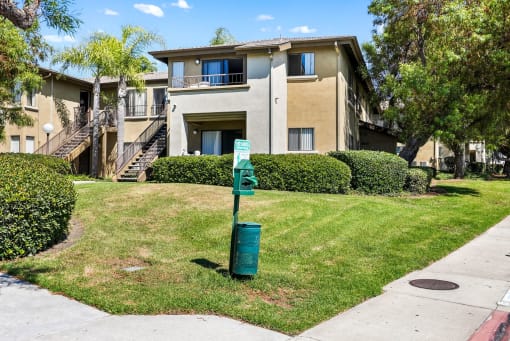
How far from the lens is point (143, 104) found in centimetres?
2792

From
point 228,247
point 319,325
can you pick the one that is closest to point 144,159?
point 228,247

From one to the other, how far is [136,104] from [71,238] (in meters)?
19.4

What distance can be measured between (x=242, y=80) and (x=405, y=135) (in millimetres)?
9175

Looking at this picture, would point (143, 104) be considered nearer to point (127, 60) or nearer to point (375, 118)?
point (127, 60)

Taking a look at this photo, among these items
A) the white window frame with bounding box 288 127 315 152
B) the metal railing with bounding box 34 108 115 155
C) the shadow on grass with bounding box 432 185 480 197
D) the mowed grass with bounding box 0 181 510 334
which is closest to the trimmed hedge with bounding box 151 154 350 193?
the mowed grass with bounding box 0 181 510 334

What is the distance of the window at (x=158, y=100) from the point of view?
27547 millimetres

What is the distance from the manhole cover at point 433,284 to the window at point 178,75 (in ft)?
60.4

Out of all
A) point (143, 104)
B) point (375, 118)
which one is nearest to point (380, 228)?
point (143, 104)

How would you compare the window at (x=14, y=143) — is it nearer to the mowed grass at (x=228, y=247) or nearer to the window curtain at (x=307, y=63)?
the mowed grass at (x=228, y=247)

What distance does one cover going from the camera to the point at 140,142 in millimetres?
25500

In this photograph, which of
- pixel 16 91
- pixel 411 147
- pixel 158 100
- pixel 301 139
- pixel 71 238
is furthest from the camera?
pixel 158 100

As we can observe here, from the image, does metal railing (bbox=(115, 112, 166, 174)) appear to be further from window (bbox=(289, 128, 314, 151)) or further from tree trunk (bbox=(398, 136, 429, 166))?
tree trunk (bbox=(398, 136, 429, 166))

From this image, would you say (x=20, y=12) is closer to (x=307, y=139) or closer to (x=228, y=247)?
(x=228, y=247)

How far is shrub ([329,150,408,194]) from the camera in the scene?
58.9 ft
